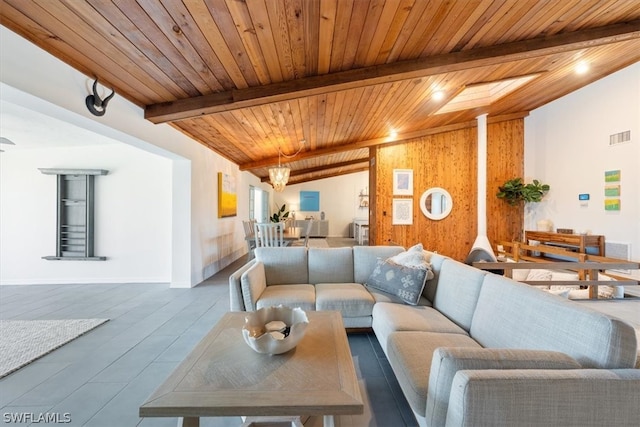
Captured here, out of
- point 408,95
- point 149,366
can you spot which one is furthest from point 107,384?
point 408,95

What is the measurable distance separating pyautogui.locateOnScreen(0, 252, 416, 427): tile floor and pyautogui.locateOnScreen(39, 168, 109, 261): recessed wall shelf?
2.44 feet

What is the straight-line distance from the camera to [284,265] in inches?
117

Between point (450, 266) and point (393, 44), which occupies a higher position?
point (393, 44)

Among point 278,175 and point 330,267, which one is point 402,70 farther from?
point 278,175

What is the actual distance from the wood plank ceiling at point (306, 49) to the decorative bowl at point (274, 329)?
1828 mm

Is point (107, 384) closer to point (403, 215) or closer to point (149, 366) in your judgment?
point (149, 366)

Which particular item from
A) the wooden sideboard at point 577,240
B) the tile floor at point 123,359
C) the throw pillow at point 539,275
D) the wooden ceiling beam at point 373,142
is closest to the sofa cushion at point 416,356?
the tile floor at point 123,359

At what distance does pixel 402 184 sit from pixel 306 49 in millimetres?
4413

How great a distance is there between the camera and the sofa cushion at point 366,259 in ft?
9.79

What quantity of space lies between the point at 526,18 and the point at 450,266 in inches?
88.0

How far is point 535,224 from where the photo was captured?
18.9 ft

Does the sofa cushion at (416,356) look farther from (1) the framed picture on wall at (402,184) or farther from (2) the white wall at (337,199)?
(2) the white wall at (337,199)

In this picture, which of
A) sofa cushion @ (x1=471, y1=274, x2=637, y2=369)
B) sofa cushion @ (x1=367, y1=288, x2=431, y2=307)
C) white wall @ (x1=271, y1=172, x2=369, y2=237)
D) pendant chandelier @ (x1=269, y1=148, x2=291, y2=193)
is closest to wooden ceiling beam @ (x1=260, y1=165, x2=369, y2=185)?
white wall @ (x1=271, y1=172, x2=369, y2=237)

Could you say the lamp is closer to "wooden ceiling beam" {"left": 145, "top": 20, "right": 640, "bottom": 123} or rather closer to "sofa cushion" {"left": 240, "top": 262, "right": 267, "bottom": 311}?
"wooden ceiling beam" {"left": 145, "top": 20, "right": 640, "bottom": 123}
